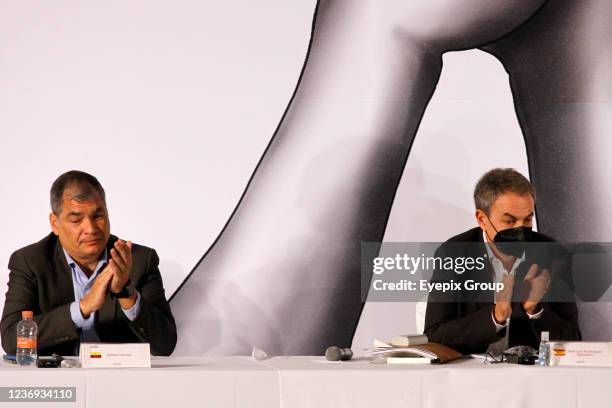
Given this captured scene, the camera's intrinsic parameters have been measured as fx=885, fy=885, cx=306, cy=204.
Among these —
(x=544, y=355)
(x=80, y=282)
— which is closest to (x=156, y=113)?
(x=80, y=282)

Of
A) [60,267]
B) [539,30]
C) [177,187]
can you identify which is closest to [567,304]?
[539,30]

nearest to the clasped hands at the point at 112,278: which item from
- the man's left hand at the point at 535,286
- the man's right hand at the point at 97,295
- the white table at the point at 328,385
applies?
the man's right hand at the point at 97,295

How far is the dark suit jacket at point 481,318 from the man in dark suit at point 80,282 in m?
0.89

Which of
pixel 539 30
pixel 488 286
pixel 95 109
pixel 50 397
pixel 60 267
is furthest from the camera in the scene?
pixel 539 30

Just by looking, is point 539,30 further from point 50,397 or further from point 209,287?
point 50,397

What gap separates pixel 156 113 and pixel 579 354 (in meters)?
1.89

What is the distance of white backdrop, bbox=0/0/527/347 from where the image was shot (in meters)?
3.43

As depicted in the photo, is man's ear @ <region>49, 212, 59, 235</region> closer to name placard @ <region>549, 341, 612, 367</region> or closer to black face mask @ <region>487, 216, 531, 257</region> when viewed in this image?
black face mask @ <region>487, 216, 531, 257</region>

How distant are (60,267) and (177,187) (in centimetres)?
68

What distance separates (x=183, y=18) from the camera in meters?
3.54

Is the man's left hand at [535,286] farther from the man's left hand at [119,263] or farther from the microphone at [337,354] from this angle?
the man's left hand at [119,263]

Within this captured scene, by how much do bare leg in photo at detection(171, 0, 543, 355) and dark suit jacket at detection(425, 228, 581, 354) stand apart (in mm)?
453

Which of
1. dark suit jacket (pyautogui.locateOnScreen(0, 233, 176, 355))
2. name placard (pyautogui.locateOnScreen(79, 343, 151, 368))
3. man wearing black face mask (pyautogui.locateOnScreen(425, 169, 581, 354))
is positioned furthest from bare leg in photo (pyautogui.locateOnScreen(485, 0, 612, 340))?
name placard (pyautogui.locateOnScreen(79, 343, 151, 368))

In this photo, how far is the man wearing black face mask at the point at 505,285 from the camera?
269 cm
